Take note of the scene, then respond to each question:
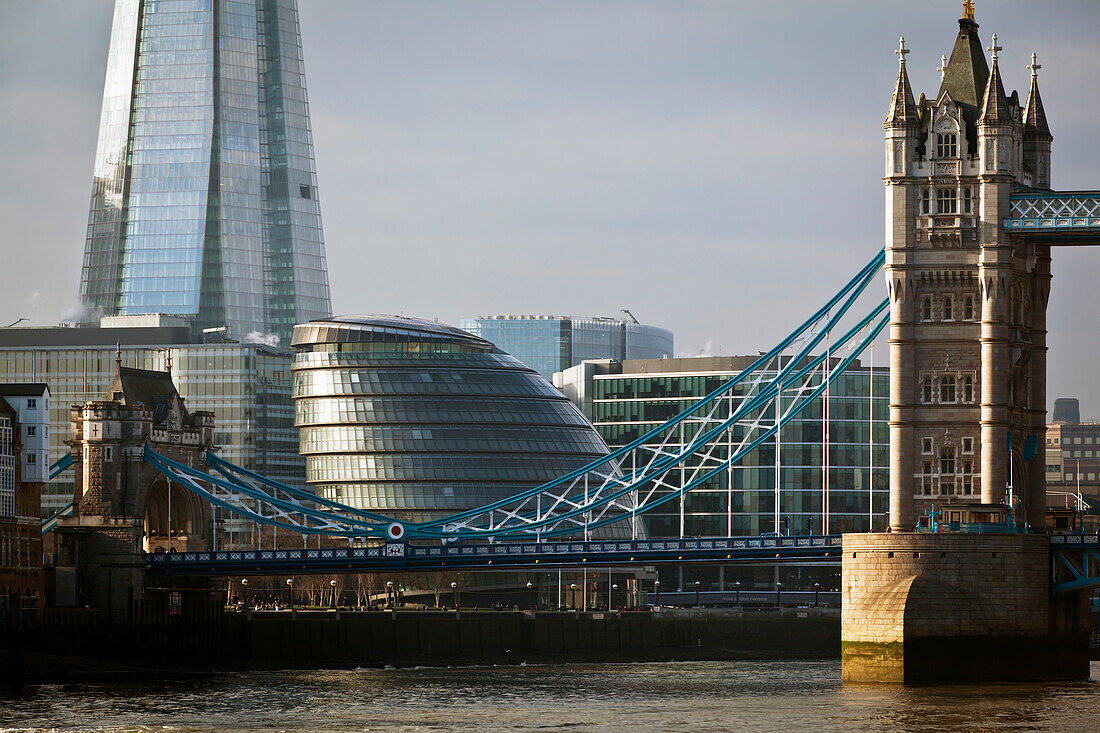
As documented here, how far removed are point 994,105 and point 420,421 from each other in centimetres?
8221

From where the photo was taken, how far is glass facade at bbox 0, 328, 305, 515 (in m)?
182

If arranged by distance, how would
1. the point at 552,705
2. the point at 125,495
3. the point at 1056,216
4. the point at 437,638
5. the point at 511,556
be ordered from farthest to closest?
→ 1. the point at 437,638
2. the point at 125,495
3. the point at 511,556
4. the point at 1056,216
5. the point at 552,705

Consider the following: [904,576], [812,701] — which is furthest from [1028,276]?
[812,701]

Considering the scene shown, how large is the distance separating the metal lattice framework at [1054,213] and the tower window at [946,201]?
2.37m

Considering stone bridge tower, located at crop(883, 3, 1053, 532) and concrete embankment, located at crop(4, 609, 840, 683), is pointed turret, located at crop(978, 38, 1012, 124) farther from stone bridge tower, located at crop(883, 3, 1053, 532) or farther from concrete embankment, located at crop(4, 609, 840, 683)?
concrete embankment, located at crop(4, 609, 840, 683)

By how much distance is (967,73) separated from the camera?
3903 inches

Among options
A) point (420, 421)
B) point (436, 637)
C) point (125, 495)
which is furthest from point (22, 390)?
point (420, 421)

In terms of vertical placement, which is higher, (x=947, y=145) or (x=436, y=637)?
(x=947, y=145)

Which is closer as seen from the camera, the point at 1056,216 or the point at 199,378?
the point at 1056,216

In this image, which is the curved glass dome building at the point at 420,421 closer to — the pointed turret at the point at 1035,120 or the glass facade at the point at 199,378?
the glass facade at the point at 199,378

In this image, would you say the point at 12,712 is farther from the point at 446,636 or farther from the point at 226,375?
the point at 226,375

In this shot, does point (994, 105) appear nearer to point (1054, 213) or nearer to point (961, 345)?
point (1054, 213)

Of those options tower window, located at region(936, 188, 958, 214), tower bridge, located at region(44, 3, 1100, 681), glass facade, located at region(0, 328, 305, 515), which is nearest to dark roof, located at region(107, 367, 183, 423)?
tower bridge, located at region(44, 3, 1100, 681)

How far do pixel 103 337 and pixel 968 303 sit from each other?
104 meters
